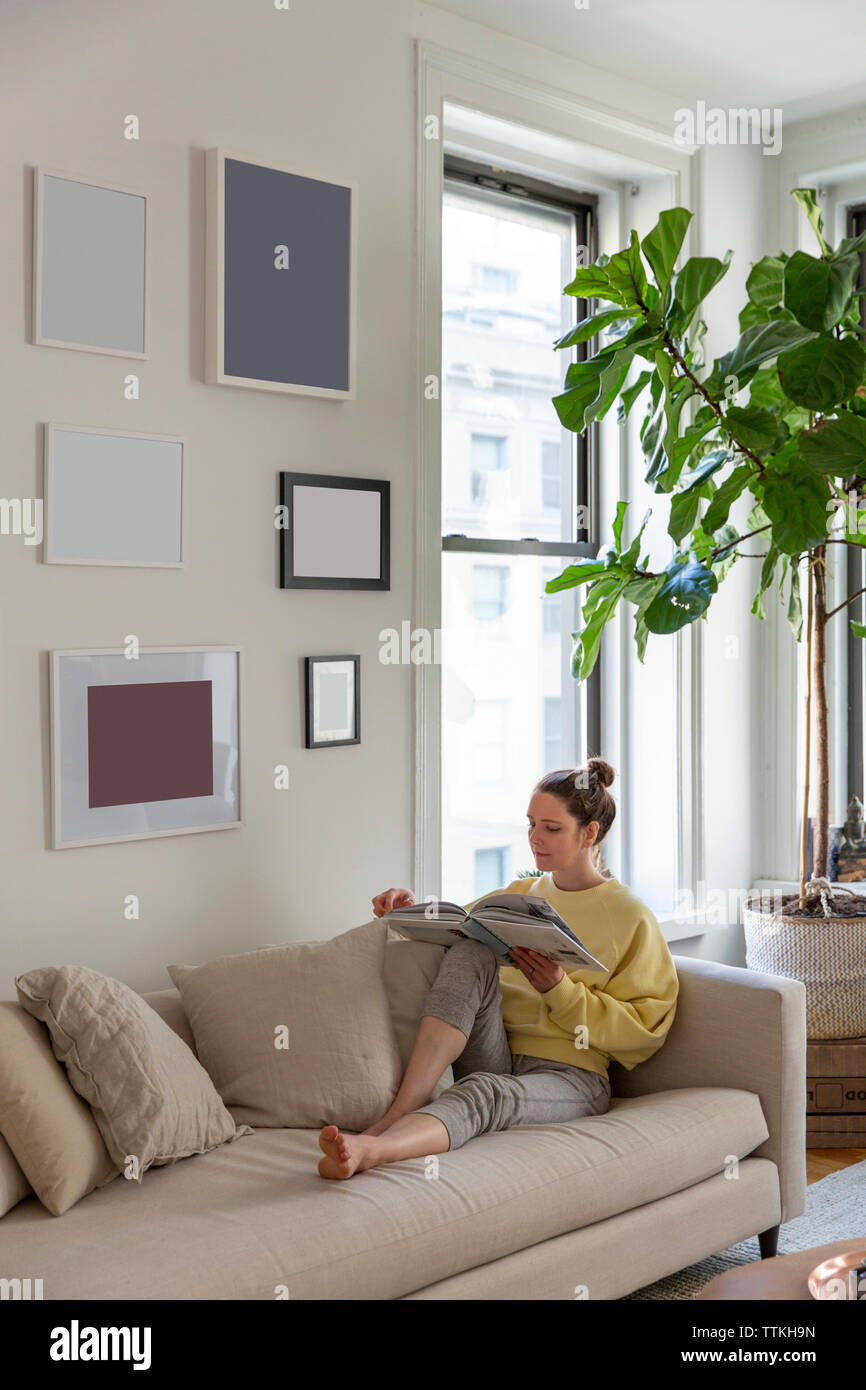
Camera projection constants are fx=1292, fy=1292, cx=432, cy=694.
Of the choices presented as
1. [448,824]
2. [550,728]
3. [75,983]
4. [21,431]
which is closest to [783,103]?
[550,728]

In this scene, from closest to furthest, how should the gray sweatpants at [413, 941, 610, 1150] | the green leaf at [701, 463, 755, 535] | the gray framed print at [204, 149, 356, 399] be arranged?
the gray sweatpants at [413, 941, 610, 1150], the gray framed print at [204, 149, 356, 399], the green leaf at [701, 463, 755, 535]

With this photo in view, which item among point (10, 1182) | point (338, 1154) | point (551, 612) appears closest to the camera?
point (10, 1182)

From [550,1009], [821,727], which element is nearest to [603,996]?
[550,1009]

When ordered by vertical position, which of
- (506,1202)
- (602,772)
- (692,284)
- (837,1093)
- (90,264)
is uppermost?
(692,284)

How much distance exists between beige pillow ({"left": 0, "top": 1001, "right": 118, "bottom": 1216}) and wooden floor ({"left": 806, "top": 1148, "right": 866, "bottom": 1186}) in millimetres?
1847

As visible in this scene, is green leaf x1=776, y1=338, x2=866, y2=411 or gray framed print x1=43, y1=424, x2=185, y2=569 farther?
green leaf x1=776, y1=338, x2=866, y2=411

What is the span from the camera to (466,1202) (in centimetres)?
207

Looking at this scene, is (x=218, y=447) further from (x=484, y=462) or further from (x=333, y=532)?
(x=484, y=462)

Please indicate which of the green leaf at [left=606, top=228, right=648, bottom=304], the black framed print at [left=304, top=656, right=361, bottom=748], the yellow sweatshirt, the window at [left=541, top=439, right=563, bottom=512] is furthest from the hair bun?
the window at [left=541, top=439, right=563, bottom=512]

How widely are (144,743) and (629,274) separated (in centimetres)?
155

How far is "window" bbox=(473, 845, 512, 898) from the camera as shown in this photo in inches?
143

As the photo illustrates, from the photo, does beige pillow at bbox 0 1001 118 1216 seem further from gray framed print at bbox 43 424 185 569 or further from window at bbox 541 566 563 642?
window at bbox 541 566 563 642

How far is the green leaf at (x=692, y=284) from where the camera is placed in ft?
9.85

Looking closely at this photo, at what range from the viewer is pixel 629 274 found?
302 centimetres
